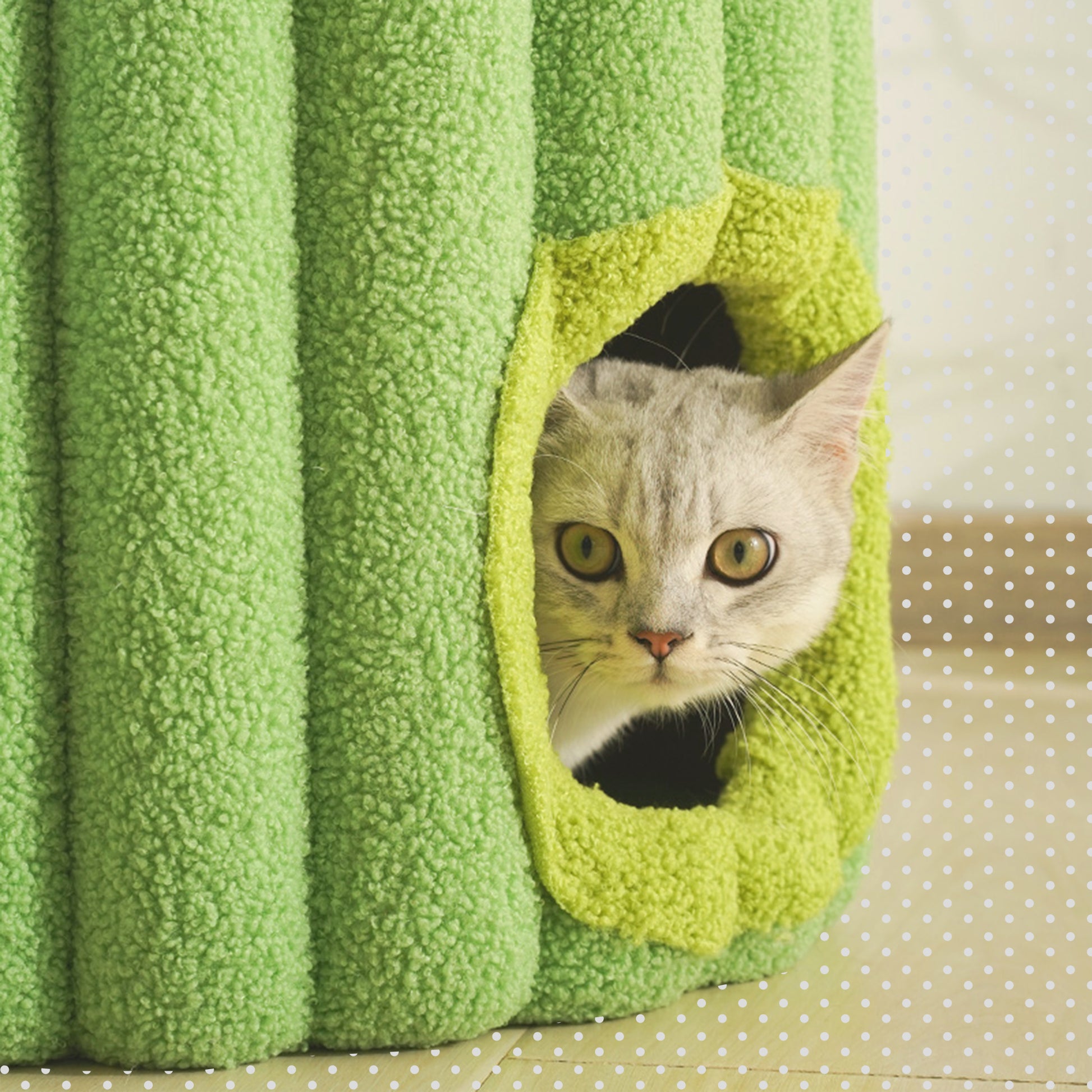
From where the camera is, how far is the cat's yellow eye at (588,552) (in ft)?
3.28

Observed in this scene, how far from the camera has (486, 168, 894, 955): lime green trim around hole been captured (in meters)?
0.85

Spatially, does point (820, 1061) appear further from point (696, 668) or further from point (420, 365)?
point (420, 365)

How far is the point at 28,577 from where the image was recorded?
31.4 inches

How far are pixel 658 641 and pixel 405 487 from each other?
0.84ft

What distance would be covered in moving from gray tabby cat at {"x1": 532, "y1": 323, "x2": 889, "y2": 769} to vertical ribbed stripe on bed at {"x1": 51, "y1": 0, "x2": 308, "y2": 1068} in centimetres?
27

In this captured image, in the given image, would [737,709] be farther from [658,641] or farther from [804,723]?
[658,641]

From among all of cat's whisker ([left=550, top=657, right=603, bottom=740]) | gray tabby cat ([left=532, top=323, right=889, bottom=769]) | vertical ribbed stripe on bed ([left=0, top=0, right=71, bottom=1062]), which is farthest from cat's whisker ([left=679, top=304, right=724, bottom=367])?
vertical ribbed stripe on bed ([left=0, top=0, right=71, bottom=1062])

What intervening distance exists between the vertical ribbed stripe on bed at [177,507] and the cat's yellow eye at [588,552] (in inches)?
10.6

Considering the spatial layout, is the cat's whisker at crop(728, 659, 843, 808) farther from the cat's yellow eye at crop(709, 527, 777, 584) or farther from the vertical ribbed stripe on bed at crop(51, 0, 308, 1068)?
the vertical ribbed stripe on bed at crop(51, 0, 308, 1068)

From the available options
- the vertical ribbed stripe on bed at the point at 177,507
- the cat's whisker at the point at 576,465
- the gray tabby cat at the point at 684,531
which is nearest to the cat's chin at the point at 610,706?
the gray tabby cat at the point at 684,531

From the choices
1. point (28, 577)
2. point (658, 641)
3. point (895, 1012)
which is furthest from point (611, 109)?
point (895, 1012)

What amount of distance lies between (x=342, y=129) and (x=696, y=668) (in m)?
0.47

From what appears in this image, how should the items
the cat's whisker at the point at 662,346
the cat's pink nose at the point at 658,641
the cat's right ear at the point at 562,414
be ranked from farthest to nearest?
the cat's whisker at the point at 662,346
the cat's right ear at the point at 562,414
the cat's pink nose at the point at 658,641

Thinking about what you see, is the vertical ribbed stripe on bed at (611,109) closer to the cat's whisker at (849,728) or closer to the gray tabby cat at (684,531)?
the gray tabby cat at (684,531)
